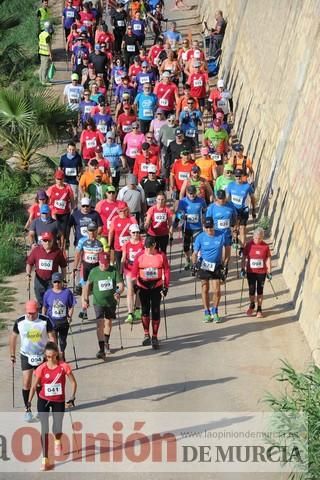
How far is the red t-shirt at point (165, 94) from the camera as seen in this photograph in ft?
94.9

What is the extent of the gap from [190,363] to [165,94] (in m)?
10.7

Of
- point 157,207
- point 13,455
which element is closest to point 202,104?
point 157,207

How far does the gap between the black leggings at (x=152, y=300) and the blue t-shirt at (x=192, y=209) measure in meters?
2.99

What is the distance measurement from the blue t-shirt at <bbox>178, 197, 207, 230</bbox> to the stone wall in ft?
4.81

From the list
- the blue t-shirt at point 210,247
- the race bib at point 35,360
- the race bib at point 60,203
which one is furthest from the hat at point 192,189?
the race bib at point 35,360

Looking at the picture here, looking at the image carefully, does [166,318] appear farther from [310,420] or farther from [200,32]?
[200,32]

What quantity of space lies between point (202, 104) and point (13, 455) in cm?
1587

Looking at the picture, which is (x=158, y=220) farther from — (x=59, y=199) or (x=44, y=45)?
(x=44, y=45)

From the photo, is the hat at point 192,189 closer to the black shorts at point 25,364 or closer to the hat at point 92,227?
the hat at point 92,227

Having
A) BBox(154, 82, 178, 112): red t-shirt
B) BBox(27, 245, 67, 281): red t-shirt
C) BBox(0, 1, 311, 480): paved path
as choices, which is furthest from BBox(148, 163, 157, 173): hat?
BBox(154, 82, 178, 112): red t-shirt

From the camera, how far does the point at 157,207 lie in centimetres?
2198

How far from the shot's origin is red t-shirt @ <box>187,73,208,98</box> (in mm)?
30453

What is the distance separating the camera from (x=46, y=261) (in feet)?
64.9

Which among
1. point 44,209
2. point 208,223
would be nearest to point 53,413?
point 208,223
